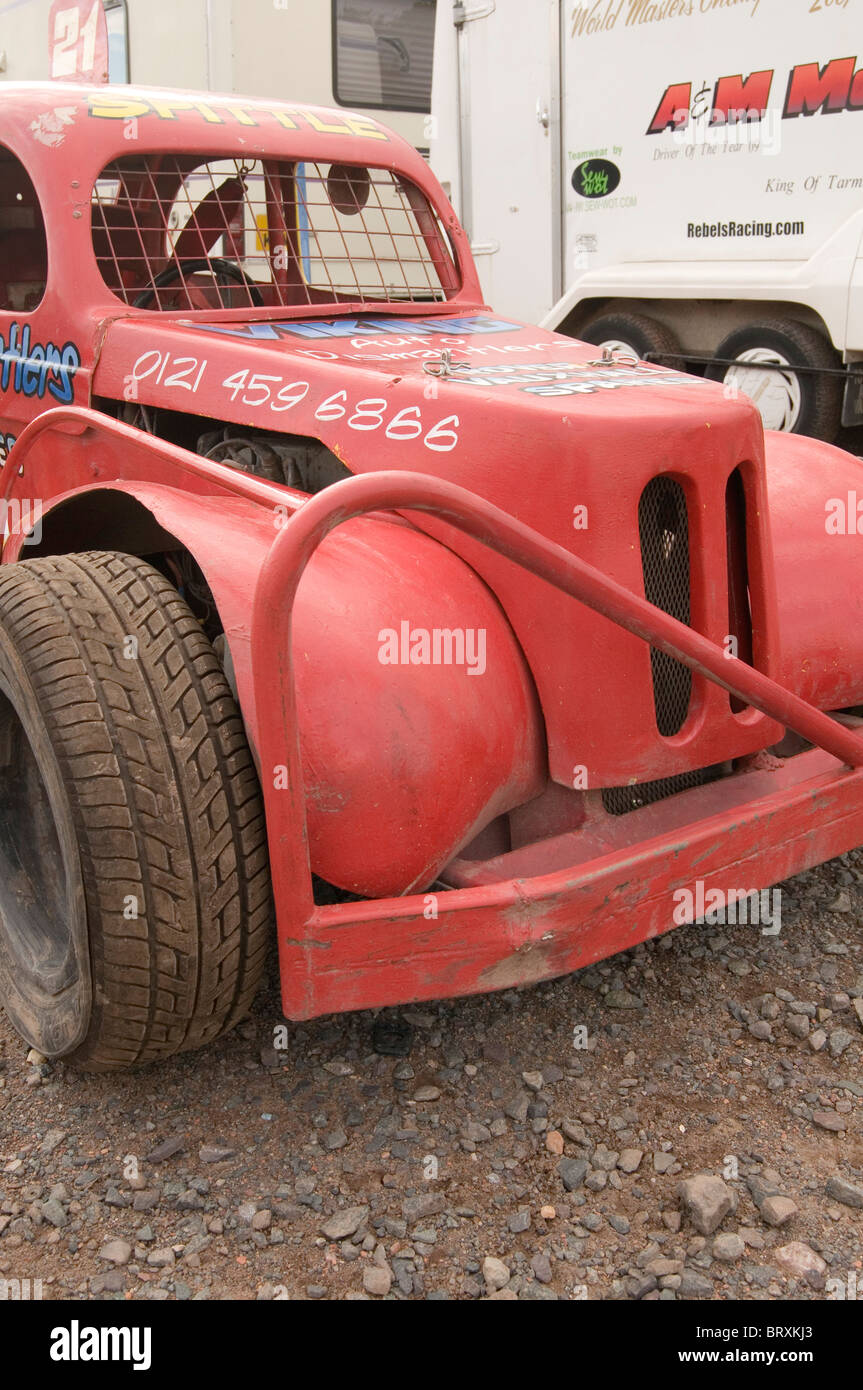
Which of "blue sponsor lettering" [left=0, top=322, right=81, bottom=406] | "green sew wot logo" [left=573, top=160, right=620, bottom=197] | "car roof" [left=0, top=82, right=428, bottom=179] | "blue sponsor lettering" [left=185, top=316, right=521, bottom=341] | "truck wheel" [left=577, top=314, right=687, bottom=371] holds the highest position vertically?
"green sew wot logo" [left=573, top=160, right=620, bottom=197]

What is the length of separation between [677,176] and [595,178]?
1.95ft

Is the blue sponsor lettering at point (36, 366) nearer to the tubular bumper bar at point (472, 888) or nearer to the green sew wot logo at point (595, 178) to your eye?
the tubular bumper bar at point (472, 888)

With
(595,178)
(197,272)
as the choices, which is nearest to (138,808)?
(197,272)

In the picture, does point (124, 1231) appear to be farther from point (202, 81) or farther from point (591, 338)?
point (202, 81)

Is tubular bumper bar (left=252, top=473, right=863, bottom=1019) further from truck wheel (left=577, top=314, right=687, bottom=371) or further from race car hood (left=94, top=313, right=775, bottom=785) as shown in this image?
truck wheel (left=577, top=314, right=687, bottom=371)

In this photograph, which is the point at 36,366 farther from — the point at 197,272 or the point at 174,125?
the point at 174,125

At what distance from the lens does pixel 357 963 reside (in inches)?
84.1

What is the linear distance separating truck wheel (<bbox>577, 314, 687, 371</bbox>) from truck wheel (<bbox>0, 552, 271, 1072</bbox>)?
499 centimetres

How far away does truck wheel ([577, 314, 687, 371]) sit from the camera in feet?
22.4

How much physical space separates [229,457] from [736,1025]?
5.89ft

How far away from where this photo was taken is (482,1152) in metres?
2.36

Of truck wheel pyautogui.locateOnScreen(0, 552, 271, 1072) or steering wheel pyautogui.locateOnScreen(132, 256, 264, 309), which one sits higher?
steering wheel pyautogui.locateOnScreen(132, 256, 264, 309)

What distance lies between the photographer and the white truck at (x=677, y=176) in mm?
5812

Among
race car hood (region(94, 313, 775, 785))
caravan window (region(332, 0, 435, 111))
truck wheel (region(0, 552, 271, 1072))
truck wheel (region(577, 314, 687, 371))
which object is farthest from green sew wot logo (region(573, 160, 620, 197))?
truck wheel (region(0, 552, 271, 1072))
